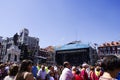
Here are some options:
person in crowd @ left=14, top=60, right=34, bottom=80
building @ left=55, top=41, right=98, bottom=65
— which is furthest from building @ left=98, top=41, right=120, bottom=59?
person in crowd @ left=14, top=60, right=34, bottom=80

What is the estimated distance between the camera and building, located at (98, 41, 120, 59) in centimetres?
7206

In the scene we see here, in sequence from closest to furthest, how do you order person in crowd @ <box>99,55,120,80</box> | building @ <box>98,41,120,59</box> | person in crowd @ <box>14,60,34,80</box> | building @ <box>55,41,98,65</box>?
1. person in crowd @ <box>99,55,120,80</box>
2. person in crowd @ <box>14,60,34,80</box>
3. building @ <box>55,41,98,65</box>
4. building @ <box>98,41,120,59</box>

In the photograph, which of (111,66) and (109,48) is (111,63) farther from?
(109,48)

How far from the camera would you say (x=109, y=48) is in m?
74.0

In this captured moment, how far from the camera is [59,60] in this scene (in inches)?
2495

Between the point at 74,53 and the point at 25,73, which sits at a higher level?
the point at 74,53

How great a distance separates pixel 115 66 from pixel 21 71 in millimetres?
2197

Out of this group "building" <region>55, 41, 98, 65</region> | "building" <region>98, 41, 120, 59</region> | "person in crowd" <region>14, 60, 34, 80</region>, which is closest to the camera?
"person in crowd" <region>14, 60, 34, 80</region>

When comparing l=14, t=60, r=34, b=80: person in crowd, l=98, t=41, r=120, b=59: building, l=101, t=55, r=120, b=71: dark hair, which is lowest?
l=14, t=60, r=34, b=80: person in crowd

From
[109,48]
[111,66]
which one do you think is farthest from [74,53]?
[111,66]

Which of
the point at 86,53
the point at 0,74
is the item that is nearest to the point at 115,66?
the point at 0,74

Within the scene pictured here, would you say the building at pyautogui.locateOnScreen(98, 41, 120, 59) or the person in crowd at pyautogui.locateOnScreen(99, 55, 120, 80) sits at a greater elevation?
the building at pyautogui.locateOnScreen(98, 41, 120, 59)

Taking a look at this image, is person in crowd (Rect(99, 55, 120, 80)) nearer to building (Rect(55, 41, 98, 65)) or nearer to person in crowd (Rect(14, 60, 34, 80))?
person in crowd (Rect(14, 60, 34, 80))

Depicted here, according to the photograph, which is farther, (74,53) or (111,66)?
(74,53)
